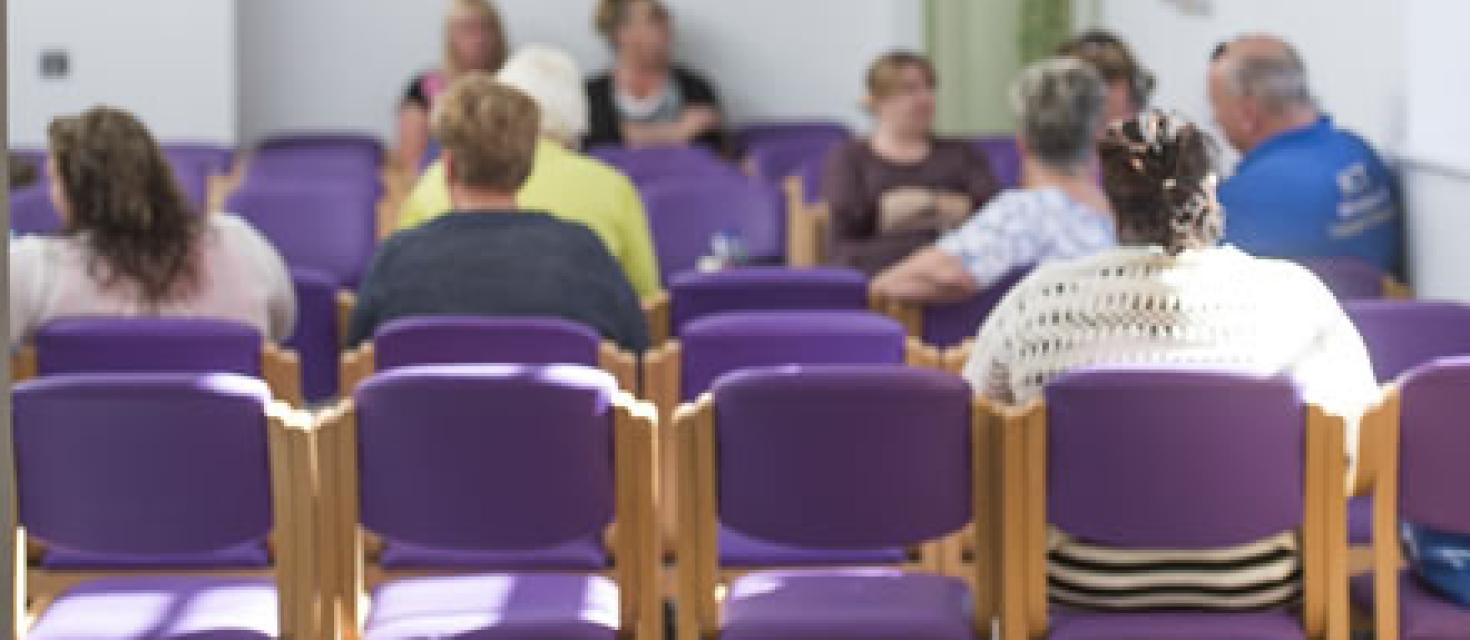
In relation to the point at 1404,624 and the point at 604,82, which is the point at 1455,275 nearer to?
the point at 1404,624

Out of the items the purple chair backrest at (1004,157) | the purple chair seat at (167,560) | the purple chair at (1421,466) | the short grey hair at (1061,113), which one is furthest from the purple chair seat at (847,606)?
the purple chair backrest at (1004,157)

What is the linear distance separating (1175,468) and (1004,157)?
21.3 ft

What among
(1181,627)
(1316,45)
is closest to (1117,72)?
(1316,45)

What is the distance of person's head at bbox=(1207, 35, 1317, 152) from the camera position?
7.09 metres

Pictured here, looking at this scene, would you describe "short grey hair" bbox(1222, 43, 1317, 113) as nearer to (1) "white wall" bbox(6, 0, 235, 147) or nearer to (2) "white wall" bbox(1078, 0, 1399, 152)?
(2) "white wall" bbox(1078, 0, 1399, 152)

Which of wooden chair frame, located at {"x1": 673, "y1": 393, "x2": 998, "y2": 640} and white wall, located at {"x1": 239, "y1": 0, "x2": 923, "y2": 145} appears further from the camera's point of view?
white wall, located at {"x1": 239, "y1": 0, "x2": 923, "y2": 145}

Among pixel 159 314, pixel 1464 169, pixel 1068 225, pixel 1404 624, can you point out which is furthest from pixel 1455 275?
pixel 159 314

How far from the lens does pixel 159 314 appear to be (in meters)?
6.31

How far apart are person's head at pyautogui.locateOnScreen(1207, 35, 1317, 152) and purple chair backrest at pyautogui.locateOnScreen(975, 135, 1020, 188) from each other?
3302 mm

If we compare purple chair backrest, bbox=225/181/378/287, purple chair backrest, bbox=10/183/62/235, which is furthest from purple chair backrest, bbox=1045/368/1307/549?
purple chair backrest, bbox=225/181/378/287

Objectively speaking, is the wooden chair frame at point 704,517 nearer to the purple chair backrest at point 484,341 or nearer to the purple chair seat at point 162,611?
the purple chair seat at point 162,611

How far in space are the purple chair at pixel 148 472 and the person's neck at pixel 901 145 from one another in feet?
14.6

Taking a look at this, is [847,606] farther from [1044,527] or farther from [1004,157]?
[1004,157]

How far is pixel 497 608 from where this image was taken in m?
4.87
